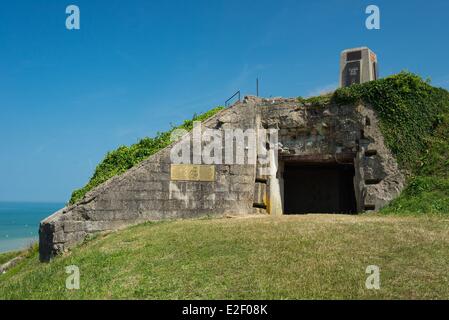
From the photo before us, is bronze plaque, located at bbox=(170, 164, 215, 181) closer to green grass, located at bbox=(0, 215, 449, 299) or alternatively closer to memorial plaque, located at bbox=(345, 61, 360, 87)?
green grass, located at bbox=(0, 215, 449, 299)

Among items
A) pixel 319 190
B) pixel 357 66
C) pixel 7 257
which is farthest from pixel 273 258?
pixel 7 257

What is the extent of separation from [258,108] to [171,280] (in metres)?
10.6

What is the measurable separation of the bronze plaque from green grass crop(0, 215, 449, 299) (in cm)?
323

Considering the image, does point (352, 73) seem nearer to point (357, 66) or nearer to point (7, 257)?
point (357, 66)

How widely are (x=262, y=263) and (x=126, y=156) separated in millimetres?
10157

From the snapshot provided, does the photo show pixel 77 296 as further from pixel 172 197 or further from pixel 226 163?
pixel 226 163

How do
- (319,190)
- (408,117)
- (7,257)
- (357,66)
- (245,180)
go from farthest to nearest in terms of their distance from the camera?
1. (319,190)
2. (357,66)
3. (7,257)
4. (408,117)
5. (245,180)

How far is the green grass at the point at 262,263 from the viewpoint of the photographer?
754 cm

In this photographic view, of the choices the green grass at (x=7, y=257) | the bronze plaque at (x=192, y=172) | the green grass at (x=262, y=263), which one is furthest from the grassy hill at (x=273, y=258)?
the green grass at (x=7, y=257)

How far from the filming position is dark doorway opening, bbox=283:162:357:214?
73.8 feet

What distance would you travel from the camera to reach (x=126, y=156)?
1764 cm

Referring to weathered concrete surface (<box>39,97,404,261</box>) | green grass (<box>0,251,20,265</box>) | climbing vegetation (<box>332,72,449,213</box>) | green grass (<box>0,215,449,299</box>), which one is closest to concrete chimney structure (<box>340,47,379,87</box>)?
climbing vegetation (<box>332,72,449,213</box>)

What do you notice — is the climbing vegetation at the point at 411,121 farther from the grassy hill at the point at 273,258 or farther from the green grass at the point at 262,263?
the green grass at the point at 262,263

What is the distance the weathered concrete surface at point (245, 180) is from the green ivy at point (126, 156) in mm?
1733
